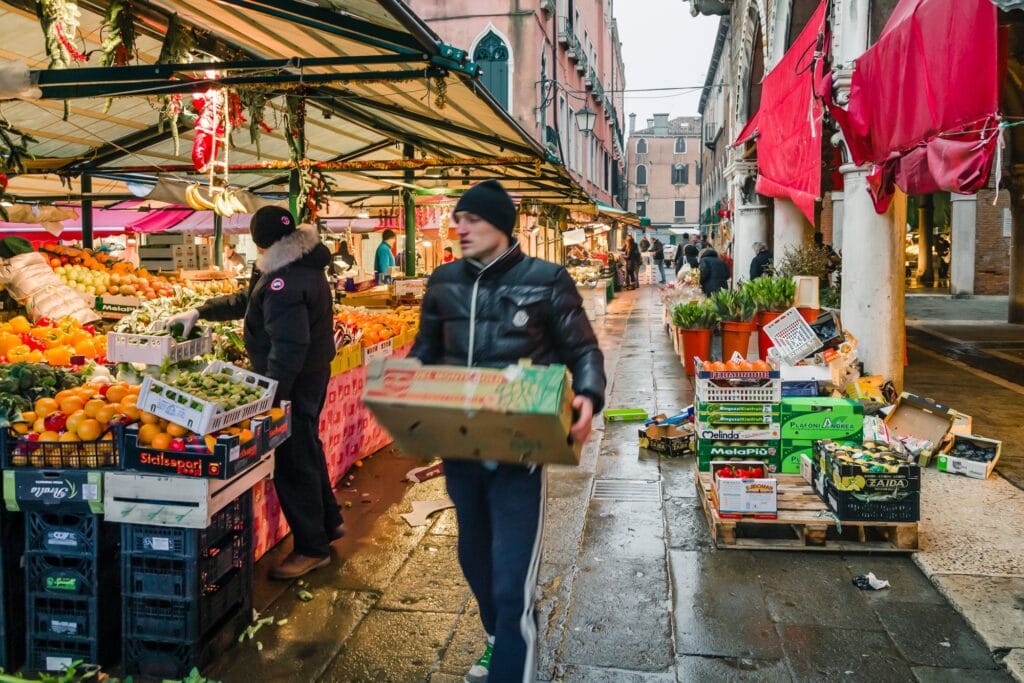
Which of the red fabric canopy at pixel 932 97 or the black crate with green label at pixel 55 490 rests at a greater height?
the red fabric canopy at pixel 932 97

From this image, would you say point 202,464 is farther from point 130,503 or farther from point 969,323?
point 969,323

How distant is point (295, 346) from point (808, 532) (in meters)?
3.18

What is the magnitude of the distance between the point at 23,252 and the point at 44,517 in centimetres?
483

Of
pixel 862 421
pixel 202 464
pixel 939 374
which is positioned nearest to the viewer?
pixel 202 464

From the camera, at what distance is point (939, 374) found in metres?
10.9

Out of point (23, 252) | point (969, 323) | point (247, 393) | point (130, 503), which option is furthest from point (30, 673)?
point (969, 323)

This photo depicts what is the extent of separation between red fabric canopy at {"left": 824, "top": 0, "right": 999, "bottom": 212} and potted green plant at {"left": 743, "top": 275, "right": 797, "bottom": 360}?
3.96 meters

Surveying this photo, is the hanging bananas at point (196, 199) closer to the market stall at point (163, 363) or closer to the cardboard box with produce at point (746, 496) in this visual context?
the market stall at point (163, 363)

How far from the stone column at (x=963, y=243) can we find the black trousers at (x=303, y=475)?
21.4 metres

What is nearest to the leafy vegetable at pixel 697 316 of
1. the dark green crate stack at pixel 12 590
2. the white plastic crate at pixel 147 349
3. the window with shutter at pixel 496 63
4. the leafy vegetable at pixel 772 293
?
the leafy vegetable at pixel 772 293

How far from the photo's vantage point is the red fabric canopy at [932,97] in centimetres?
455

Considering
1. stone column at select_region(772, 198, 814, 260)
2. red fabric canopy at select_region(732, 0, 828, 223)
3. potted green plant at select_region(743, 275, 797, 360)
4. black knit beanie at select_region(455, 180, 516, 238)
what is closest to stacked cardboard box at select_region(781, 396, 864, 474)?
red fabric canopy at select_region(732, 0, 828, 223)

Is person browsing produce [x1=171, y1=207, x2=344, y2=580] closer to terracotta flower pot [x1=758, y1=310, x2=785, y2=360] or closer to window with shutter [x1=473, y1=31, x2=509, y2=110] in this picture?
terracotta flower pot [x1=758, y1=310, x2=785, y2=360]

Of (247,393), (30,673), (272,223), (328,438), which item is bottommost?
(30,673)
